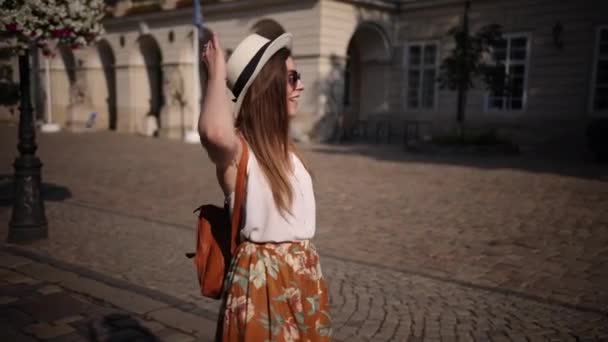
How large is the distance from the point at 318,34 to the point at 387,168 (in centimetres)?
841

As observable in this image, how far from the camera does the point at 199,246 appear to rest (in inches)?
68.0

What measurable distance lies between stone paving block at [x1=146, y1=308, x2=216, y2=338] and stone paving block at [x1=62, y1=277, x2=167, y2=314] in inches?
4.5

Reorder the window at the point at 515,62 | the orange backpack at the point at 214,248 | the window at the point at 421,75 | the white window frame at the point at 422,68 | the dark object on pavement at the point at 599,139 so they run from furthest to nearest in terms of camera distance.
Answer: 1. the window at the point at 421,75
2. the white window frame at the point at 422,68
3. the window at the point at 515,62
4. the dark object on pavement at the point at 599,139
5. the orange backpack at the point at 214,248

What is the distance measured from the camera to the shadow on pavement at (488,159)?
1147cm

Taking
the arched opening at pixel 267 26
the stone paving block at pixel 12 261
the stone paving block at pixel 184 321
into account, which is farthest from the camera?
the arched opening at pixel 267 26

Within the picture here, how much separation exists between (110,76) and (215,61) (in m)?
29.5

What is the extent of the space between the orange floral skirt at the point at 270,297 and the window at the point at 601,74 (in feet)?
57.8

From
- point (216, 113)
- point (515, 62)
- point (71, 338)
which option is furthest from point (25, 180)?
point (515, 62)

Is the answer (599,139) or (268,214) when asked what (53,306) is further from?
(599,139)

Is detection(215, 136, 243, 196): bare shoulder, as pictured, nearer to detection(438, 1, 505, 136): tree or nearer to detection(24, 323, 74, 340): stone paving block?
detection(24, 323, 74, 340): stone paving block

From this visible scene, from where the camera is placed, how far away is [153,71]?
26.5 meters

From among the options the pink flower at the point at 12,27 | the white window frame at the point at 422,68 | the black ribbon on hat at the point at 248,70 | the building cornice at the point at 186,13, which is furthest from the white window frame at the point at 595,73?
the black ribbon on hat at the point at 248,70

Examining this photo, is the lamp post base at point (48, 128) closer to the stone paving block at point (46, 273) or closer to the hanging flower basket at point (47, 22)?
the hanging flower basket at point (47, 22)

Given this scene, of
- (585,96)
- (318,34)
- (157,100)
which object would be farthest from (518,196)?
(157,100)
